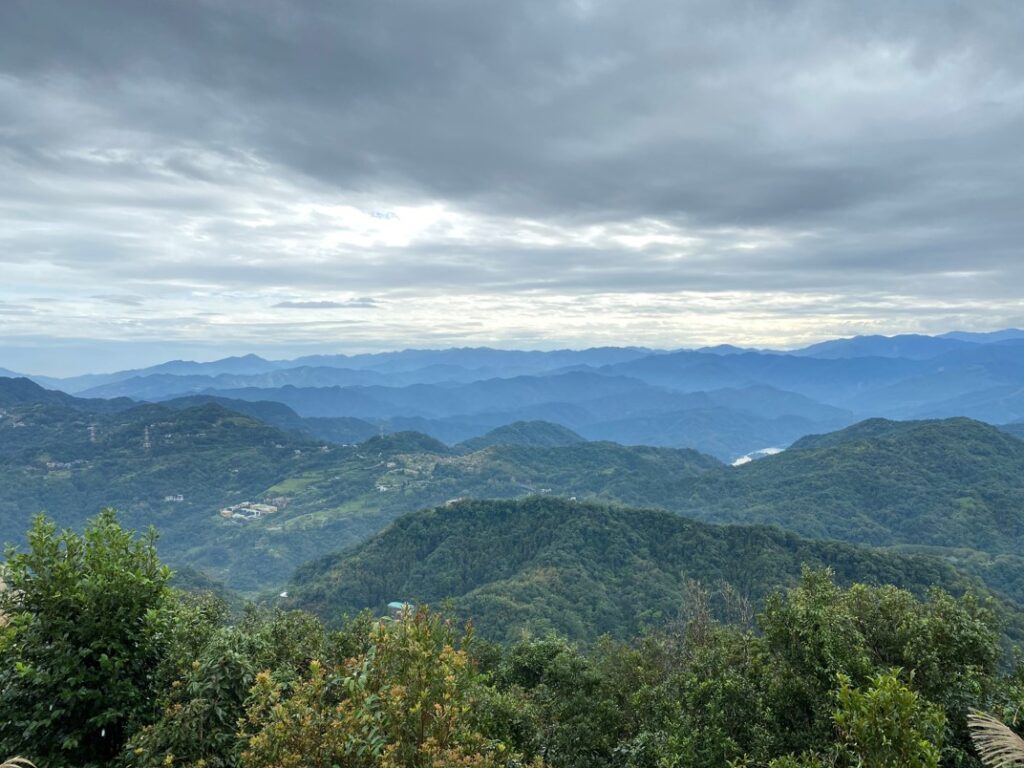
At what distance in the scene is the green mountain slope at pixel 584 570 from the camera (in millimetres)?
134875

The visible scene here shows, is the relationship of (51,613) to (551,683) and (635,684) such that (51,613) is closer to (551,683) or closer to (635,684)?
(551,683)

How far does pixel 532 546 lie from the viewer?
18788 cm

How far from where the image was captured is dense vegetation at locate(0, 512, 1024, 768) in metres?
8.72

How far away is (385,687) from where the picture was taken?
9.24m

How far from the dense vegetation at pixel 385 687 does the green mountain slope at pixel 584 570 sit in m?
109

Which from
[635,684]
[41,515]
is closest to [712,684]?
[635,684]

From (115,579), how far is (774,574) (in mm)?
161663

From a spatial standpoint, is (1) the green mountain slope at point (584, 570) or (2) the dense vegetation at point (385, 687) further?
(1) the green mountain slope at point (584, 570)

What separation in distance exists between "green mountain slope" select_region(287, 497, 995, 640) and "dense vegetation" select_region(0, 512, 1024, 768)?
10863cm

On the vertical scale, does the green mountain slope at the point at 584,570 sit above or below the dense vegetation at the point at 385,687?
below

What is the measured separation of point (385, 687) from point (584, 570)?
538 ft

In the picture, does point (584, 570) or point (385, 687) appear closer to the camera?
point (385, 687)

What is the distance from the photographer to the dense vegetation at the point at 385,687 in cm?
872

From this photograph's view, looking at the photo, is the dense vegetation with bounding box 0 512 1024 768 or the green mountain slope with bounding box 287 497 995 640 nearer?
the dense vegetation with bounding box 0 512 1024 768
